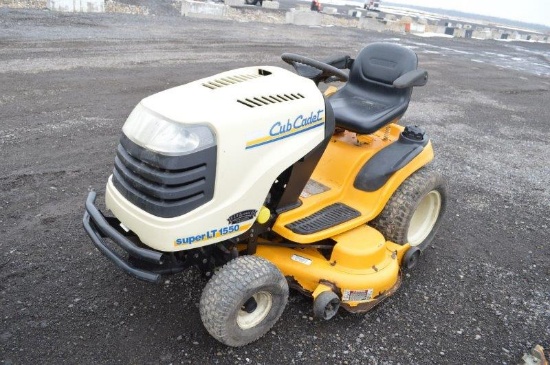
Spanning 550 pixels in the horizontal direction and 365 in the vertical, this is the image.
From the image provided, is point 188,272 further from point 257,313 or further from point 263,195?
point 263,195

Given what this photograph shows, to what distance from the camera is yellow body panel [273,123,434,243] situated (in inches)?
119

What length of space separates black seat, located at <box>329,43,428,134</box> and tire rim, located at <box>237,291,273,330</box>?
3.98 feet

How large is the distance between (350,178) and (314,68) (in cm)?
76

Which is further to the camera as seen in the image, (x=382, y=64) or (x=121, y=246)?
(x=382, y=64)

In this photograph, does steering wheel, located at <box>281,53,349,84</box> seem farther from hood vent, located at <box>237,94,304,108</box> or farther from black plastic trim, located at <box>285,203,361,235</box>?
black plastic trim, located at <box>285,203,361,235</box>

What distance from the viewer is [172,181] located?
7.09ft

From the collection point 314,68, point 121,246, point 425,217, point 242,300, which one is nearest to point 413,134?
point 425,217

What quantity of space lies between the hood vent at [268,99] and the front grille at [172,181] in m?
0.34

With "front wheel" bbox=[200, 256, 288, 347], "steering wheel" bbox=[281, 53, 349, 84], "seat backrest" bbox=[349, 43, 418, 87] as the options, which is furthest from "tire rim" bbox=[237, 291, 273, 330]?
"seat backrest" bbox=[349, 43, 418, 87]

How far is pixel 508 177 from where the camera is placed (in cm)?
554

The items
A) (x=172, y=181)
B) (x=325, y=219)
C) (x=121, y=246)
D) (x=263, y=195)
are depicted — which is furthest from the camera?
(x=325, y=219)

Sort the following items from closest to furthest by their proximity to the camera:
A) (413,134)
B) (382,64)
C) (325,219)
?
(325,219)
(413,134)
(382,64)

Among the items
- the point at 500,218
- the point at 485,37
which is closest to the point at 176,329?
the point at 500,218

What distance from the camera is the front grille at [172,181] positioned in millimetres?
2162
